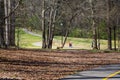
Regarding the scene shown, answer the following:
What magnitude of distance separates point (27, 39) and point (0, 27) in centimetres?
5819

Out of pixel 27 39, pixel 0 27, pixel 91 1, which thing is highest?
pixel 91 1

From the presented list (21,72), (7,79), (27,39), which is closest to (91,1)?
(21,72)

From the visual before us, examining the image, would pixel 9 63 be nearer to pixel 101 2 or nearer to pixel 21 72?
pixel 21 72

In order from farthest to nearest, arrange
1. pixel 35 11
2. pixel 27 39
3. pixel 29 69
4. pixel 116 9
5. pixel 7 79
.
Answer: pixel 27 39 → pixel 116 9 → pixel 35 11 → pixel 29 69 → pixel 7 79

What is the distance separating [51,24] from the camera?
45812mm

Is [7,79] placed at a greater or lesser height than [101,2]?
lesser

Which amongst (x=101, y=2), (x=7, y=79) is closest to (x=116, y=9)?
(x=101, y=2)

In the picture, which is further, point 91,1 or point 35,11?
point 35,11

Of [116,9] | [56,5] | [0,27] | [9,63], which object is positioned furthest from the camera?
[116,9]

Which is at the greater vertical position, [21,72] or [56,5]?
[56,5]

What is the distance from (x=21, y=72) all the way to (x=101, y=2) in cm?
3492

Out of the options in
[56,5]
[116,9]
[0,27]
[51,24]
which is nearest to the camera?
[0,27]

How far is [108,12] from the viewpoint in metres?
50.1

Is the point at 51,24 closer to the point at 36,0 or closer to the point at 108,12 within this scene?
the point at 36,0
